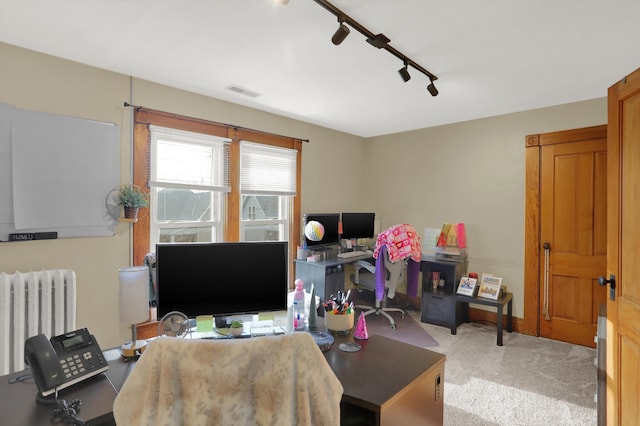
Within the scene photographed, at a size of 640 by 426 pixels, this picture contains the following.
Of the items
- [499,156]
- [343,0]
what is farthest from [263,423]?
[499,156]

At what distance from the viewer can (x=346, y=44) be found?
2.27 meters

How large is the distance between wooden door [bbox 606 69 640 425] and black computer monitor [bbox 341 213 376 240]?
117 inches

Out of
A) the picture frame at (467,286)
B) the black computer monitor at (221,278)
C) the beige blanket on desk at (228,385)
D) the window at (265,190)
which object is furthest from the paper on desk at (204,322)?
the picture frame at (467,286)

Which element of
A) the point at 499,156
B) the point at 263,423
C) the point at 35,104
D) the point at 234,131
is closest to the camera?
the point at 263,423

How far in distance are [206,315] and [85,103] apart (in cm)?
206

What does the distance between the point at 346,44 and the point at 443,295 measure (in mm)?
2984

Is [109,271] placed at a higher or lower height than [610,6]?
lower

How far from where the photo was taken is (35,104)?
7.80 ft

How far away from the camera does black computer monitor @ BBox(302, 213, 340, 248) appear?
409cm

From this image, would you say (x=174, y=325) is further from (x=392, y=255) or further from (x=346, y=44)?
(x=392, y=255)

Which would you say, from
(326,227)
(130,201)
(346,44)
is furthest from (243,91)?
(326,227)

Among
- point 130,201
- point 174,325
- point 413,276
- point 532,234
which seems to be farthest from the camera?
point 413,276

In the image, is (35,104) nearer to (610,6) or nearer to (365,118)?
(365,118)

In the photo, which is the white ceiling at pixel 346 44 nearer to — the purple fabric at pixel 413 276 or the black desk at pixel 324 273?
the black desk at pixel 324 273
